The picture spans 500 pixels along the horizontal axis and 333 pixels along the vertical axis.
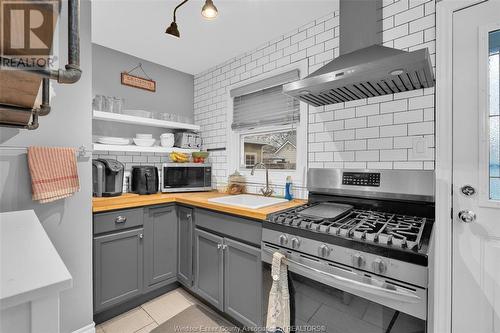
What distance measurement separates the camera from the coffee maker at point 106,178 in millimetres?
2094

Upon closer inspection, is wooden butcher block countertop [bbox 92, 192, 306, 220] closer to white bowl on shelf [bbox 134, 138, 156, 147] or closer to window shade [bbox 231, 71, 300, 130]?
white bowl on shelf [bbox 134, 138, 156, 147]

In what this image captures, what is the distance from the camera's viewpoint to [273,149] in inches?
98.7

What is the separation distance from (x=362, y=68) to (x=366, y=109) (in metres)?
0.54

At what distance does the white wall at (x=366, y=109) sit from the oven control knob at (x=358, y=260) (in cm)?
81

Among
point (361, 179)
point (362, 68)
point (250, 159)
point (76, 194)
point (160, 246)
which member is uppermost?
point (362, 68)

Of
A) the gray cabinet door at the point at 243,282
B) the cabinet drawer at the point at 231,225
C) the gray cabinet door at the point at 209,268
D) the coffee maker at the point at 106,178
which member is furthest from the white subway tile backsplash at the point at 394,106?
the coffee maker at the point at 106,178

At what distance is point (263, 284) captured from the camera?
1575mm

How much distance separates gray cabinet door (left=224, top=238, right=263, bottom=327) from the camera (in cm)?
162

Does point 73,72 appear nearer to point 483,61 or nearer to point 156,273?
point 483,61

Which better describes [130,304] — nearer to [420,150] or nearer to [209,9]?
[209,9]

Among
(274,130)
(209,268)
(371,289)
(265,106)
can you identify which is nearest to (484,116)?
(371,289)

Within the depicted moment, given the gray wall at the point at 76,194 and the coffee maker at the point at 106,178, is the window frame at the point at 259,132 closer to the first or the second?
the coffee maker at the point at 106,178

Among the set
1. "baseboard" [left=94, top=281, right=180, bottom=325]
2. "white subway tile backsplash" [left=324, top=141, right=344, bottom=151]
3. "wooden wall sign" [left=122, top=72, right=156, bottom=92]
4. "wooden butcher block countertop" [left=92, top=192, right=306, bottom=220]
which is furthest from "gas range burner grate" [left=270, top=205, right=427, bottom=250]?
"wooden wall sign" [left=122, top=72, right=156, bottom=92]

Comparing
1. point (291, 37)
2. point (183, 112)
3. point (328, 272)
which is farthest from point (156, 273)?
point (291, 37)
